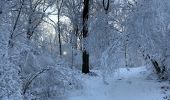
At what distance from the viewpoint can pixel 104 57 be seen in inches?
776

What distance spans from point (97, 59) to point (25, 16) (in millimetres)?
10484

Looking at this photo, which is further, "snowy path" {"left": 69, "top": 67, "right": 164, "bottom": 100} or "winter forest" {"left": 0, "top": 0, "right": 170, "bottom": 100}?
"snowy path" {"left": 69, "top": 67, "right": 164, "bottom": 100}

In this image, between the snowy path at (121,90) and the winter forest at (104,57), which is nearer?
the winter forest at (104,57)

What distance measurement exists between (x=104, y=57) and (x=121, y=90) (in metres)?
2.02

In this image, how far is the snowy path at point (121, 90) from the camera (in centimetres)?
1923

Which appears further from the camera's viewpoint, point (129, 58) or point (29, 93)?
point (129, 58)

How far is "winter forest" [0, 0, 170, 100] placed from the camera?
16.3 m

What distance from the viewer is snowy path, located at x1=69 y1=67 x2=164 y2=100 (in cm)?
1923

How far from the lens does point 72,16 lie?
3381 centimetres

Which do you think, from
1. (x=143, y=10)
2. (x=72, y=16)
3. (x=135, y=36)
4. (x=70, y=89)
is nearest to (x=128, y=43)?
(x=135, y=36)

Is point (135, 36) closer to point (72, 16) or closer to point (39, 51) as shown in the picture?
point (39, 51)

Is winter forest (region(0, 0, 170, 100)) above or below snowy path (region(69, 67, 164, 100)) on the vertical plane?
above

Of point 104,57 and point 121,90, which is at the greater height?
point 104,57

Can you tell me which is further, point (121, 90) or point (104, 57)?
point (121, 90)
